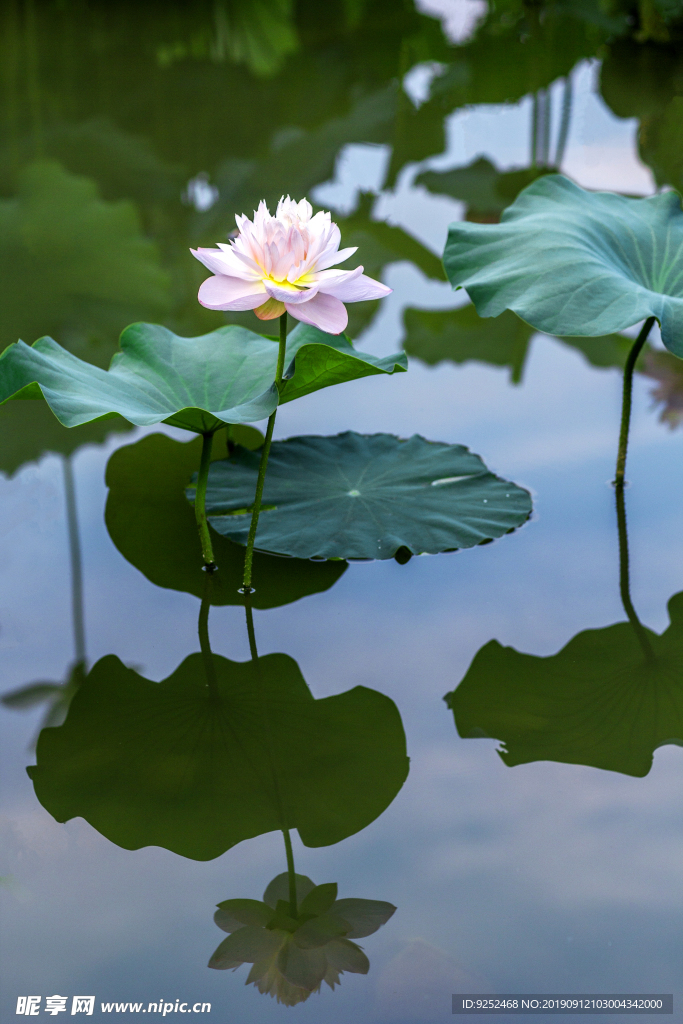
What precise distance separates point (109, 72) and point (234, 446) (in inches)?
130

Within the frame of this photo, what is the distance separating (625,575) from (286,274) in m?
0.74

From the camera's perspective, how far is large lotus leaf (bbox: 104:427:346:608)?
1517 mm

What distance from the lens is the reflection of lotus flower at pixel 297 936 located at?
933 mm

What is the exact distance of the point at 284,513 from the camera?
1.60 m

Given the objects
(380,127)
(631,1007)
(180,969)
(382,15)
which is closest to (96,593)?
(180,969)

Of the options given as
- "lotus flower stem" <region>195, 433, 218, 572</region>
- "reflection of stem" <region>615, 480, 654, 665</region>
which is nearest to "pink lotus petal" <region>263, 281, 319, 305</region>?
"lotus flower stem" <region>195, 433, 218, 572</region>

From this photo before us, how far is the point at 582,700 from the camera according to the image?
1.27 metres

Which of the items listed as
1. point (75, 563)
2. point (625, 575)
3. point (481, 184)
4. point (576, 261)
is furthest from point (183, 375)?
point (481, 184)

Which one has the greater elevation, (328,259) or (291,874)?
(328,259)

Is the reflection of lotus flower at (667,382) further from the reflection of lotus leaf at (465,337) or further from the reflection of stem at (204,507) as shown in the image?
the reflection of stem at (204,507)

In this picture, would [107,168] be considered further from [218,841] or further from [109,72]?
[218,841]

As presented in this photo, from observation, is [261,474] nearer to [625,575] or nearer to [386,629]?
[386,629]

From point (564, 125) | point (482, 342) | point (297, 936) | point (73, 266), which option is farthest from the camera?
point (564, 125)

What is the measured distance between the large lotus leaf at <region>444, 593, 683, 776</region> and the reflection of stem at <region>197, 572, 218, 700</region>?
13.0 inches
